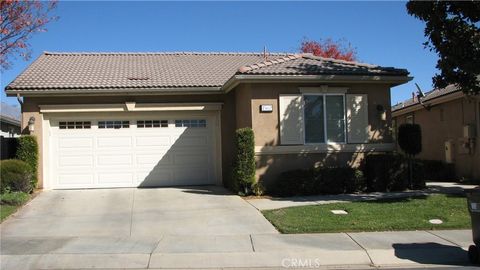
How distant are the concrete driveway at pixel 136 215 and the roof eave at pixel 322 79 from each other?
3233mm

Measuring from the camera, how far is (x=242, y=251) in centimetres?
854

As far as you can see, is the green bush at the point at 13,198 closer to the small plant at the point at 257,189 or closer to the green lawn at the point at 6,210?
the green lawn at the point at 6,210

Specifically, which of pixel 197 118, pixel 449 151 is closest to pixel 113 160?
pixel 197 118

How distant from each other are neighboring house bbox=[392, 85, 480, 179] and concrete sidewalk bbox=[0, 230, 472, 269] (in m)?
8.62

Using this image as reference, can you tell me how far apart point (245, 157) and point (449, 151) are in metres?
9.23

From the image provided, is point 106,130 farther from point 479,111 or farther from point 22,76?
point 479,111

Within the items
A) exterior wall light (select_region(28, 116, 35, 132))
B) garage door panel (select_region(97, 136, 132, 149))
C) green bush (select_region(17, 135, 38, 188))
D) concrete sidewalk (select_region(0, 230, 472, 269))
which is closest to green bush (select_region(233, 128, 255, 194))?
garage door panel (select_region(97, 136, 132, 149))

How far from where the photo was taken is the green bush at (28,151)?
15617 mm

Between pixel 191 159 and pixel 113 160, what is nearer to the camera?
pixel 113 160

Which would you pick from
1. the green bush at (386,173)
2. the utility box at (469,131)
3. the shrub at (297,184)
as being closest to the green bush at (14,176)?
the shrub at (297,184)

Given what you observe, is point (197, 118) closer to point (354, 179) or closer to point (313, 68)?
Answer: point (313, 68)

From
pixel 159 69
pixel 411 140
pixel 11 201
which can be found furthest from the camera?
pixel 159 69

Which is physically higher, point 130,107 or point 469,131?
point 130,107

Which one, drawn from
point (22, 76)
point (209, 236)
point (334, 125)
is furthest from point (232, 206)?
point (22, 76)
